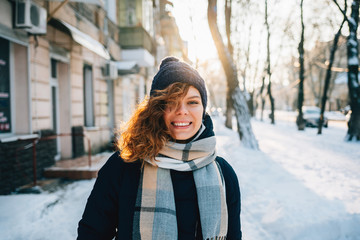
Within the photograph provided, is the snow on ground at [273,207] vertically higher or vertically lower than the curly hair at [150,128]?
lower

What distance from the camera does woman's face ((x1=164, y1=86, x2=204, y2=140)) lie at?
1.62 metres

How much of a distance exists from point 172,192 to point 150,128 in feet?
1.36

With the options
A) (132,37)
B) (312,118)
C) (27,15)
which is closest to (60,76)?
(27,15)

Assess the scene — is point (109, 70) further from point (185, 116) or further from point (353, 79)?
point (353, 79)

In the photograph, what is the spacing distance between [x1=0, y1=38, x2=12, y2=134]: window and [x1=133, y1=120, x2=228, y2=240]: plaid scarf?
5.10m

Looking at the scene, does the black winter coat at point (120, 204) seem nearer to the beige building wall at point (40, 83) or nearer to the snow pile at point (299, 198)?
the snow pile at point (299, 198)

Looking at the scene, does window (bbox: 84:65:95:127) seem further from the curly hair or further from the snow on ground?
the curly hair

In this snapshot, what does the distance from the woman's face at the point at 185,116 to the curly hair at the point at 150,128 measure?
3 centimetres

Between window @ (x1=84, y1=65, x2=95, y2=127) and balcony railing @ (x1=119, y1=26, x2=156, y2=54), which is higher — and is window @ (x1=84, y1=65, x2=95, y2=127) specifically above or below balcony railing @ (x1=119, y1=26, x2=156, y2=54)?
below

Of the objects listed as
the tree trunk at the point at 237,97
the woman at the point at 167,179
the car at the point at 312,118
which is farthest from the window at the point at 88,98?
the car at the point at 312,118

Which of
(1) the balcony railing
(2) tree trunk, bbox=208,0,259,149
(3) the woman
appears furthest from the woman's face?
(1) the balcony railing

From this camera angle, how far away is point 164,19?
22312mm

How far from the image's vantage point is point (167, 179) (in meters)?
1.55

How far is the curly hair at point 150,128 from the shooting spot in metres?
1.57
